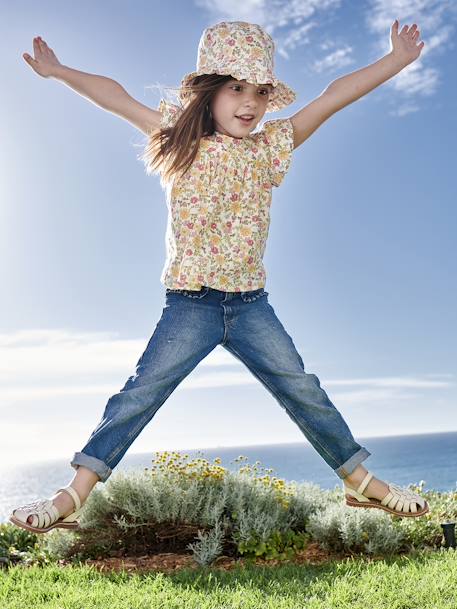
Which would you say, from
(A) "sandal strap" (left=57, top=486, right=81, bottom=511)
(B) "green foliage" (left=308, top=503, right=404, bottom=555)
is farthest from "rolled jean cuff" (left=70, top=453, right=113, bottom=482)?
(B) "green foliage" (left=308, top=503, right=404, bottom=555)

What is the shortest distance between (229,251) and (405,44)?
5.69 ft

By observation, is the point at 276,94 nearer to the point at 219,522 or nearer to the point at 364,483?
the point at 364,483

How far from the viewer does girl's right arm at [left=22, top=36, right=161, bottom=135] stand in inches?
175

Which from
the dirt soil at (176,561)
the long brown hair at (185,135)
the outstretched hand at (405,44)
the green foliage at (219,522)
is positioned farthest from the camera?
the green foliage at (219,522)

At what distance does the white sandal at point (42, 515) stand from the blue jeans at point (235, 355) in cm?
20

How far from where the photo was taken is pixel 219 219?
4.09 meters

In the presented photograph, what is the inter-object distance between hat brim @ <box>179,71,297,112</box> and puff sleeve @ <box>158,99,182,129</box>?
7cm

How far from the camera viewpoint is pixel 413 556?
484 cm

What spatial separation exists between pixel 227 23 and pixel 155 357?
2015 millimetres

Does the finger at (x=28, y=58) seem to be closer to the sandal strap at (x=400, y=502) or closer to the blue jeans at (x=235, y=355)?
the blue jeans at (x=235, y=355)

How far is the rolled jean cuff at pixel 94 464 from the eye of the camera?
373cm

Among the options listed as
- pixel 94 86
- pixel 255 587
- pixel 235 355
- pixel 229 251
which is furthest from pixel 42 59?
pixel 255 587

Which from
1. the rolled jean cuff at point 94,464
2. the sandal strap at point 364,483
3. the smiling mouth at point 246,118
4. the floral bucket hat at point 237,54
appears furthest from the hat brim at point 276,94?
the sandal strap at point 364,483

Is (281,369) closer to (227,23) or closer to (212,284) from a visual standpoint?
(212,284)
